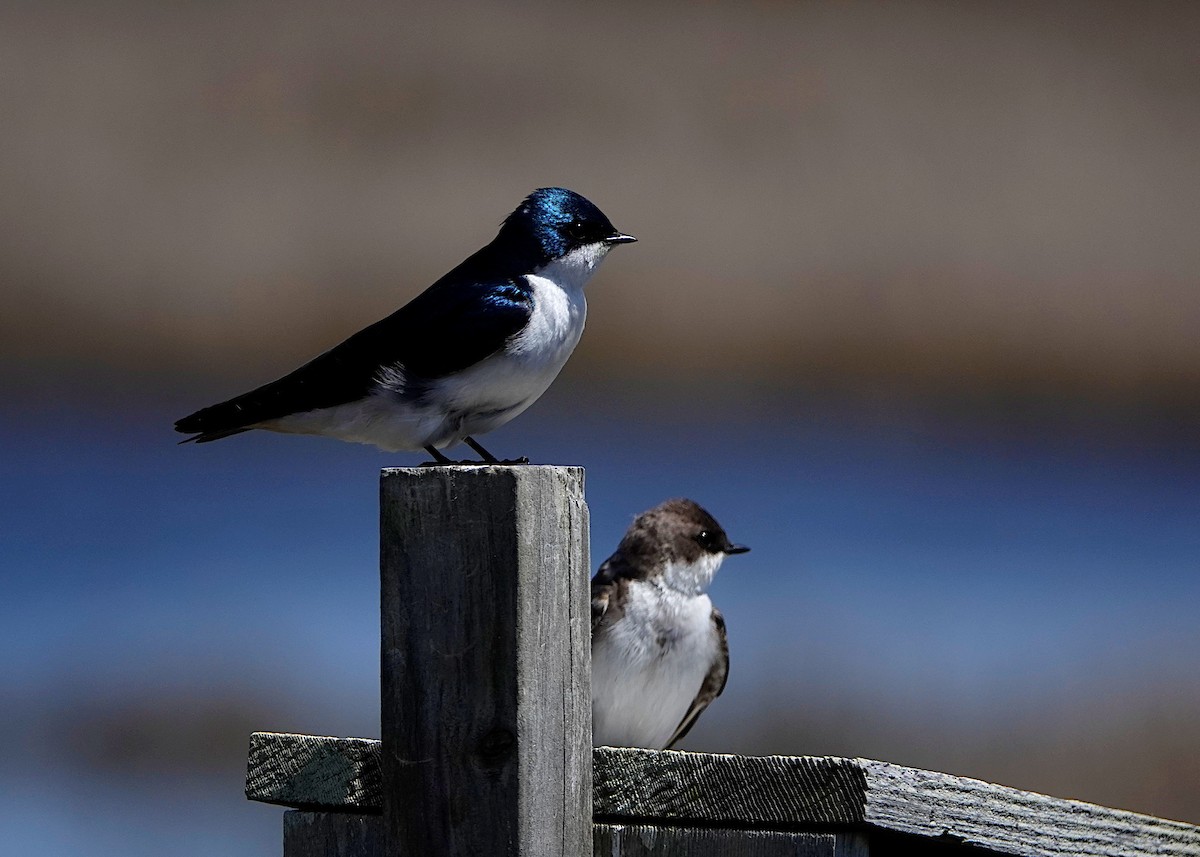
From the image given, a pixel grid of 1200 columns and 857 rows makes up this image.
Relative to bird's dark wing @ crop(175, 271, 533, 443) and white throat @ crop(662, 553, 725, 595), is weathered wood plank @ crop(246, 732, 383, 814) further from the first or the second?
white throat @ crop(662, 553, 725, 595)

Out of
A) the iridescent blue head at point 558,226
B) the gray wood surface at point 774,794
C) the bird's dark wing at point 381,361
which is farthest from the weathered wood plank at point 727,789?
the iridescent blue head at point 558,226

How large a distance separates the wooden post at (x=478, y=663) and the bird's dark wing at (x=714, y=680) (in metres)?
1.64

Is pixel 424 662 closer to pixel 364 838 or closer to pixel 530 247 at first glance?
pixel 364 838

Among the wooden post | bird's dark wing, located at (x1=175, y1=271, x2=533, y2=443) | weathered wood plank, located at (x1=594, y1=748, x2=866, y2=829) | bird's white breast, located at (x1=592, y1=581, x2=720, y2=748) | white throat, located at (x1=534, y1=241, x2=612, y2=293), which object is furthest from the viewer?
bird's white breast, located at (x1=592, y1=581, x2=720, y2=748)

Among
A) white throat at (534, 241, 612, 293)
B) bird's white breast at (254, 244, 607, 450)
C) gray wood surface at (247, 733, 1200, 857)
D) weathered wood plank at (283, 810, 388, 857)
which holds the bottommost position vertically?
weathered wood plank at (283, 810, 388, 857)

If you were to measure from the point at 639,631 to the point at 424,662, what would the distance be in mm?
1584

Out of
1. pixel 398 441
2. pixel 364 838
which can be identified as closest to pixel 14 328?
pixel 398 441

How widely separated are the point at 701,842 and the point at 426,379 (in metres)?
0.98

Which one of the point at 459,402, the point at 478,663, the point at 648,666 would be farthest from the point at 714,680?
the point at 478,663

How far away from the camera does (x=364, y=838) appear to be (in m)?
2.27

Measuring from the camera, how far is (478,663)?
197cm

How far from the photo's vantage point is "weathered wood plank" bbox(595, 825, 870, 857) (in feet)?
7.23

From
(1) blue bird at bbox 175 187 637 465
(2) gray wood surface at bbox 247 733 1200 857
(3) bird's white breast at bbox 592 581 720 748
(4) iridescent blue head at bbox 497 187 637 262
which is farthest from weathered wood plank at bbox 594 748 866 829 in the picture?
(4) iridescent blue head at bbox 497 187 637 262

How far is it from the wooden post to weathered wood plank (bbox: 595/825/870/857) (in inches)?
9.3
